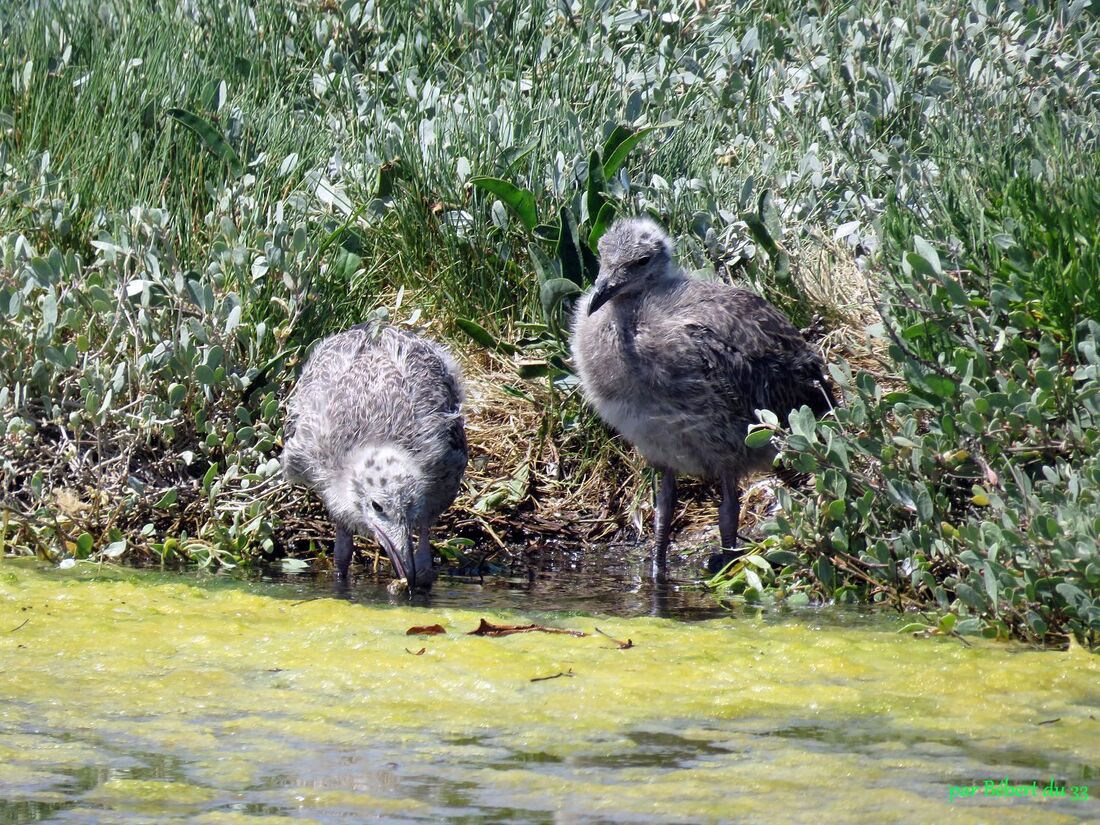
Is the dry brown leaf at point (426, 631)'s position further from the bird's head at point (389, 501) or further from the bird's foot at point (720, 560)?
the bird's foot at point (720, 560)

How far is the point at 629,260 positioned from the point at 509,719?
9.58ft

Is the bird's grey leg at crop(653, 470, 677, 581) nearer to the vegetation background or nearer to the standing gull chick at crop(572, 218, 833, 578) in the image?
the standing gull chick at crop(572, 218, 833, 578)

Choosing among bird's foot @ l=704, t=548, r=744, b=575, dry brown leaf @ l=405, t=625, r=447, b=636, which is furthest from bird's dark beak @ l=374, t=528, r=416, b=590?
bird's foot @ l=704, t=548, r=744, b=575

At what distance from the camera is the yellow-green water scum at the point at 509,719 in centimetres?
353

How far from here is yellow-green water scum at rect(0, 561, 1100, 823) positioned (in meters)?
3.53

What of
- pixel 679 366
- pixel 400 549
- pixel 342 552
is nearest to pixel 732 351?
pixel 679 366

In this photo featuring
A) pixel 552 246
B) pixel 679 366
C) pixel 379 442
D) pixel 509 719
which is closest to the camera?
pixel 509 719

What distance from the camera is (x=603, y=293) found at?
6621 mm

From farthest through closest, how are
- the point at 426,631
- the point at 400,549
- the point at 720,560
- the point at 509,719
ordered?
the point at 720,560 → the point at 400,549 → the point at 426,631 → the point at 509,719

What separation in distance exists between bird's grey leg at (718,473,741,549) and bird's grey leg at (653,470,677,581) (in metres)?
0.23

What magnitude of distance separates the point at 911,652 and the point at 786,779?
54.2 inches

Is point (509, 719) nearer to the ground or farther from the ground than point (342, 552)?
nearer to the ground

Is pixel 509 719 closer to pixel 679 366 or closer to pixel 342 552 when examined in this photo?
pixel 342 552

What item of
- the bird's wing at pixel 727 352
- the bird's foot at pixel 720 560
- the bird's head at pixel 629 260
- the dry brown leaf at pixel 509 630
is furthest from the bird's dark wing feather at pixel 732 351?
→ the dry brown leaf at pixel 509 630
